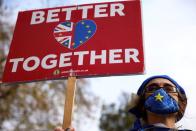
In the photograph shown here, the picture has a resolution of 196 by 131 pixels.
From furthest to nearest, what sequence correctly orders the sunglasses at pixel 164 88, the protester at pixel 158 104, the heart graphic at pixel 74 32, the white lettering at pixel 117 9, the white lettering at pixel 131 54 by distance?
1. the white lettering at pixel 117 9
2. the heart graphic at pixel 74 32
3. the white lettering at pixel 131 54
4. the sunglasses at pixel 164 88
5. the protester at pixel 158 104

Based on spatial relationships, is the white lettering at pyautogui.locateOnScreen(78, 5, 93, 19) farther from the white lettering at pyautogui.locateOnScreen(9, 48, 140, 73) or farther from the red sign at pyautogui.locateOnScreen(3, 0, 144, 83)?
the white lettering at pyautogui.locateOnScreen(9, 48, 140, 73)

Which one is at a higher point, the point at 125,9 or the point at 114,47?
the point at 125,9

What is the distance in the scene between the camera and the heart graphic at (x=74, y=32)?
Result: 3301 mm

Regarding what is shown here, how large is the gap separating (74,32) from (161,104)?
3.75ft

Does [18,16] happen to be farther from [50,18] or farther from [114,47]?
[114,47]

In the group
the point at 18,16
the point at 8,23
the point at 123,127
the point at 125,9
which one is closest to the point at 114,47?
the point at 125,9

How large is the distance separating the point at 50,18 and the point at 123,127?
897 inches

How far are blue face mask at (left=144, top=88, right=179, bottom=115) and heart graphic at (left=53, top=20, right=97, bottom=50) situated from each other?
2.88ft

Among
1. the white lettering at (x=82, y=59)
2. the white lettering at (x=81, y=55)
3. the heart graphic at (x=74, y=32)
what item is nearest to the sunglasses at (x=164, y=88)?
the white lettering at (x=82, y=59)

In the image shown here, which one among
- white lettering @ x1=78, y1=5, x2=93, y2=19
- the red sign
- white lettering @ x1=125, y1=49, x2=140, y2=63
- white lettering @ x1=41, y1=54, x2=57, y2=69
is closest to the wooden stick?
the red sign

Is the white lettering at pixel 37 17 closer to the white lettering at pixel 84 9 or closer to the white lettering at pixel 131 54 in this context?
the white lettering at pixel 84 9

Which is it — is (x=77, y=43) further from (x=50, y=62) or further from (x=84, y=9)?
(x=84, y=9)

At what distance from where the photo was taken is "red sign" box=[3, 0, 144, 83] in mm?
3096

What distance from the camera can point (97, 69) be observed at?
3.08 meters
